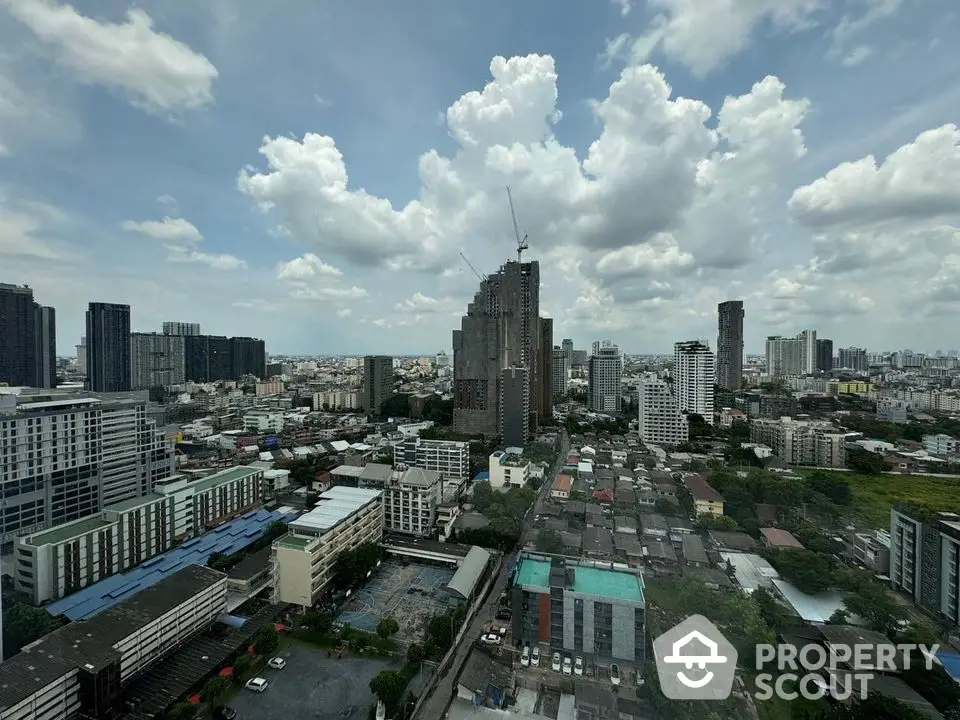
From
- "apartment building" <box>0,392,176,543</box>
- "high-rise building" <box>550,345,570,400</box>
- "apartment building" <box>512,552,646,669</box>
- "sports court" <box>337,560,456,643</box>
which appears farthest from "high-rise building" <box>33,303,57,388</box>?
"high-rise building" <box>550,345,570,400</box>

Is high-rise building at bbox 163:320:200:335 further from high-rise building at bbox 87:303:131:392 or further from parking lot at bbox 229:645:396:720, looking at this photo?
parking lot at bbox 229:645:396:720

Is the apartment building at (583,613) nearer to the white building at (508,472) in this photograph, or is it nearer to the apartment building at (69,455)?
the white building at (508,472)

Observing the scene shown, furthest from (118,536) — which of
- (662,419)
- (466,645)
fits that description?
(662,419)

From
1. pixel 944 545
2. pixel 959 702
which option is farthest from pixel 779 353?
pixel 959 702

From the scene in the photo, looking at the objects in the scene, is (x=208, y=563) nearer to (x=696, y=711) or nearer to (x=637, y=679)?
(x=637, y=679)

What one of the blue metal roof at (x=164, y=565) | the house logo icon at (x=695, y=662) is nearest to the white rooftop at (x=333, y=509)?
the blue metal roof at (x=164, y=565)

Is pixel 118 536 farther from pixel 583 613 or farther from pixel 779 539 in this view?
pixel 779 539
